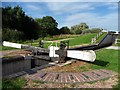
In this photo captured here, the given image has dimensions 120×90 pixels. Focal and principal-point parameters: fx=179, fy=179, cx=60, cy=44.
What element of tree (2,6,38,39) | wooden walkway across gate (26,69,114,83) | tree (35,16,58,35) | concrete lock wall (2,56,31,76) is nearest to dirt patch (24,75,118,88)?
wooden walkway across gate (26,69,114,83)

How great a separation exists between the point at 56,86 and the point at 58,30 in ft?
169

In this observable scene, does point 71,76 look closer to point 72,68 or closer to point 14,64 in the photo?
point 72,68

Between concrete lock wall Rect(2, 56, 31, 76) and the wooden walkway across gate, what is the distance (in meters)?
1.56

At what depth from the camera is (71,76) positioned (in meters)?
6.28

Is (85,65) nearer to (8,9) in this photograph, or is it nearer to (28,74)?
(28,74)

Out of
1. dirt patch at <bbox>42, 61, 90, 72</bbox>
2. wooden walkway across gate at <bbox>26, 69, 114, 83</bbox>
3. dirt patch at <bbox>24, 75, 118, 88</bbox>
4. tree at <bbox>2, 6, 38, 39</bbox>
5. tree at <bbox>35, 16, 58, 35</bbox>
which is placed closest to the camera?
dirt patch at <bbox>24, 75, 118, 88</bbox>

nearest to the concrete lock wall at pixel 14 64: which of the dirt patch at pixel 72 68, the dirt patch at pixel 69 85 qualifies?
the dirt patch at pixel 72 68

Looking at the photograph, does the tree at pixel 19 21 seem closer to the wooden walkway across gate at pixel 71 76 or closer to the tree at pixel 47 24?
the tree at pixel 47 24

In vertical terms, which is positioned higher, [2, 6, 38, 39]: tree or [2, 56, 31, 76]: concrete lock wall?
[2, 6, 38, 39]: tree

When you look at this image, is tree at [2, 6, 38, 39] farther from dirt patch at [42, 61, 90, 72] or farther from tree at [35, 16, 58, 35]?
dirt patch at [42, 61, 90, 72]

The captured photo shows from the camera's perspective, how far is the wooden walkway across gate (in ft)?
19.1

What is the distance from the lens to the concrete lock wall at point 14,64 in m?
7.24

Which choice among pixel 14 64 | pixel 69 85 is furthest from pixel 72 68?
pixel 14 64

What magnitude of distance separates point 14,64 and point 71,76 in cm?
286
